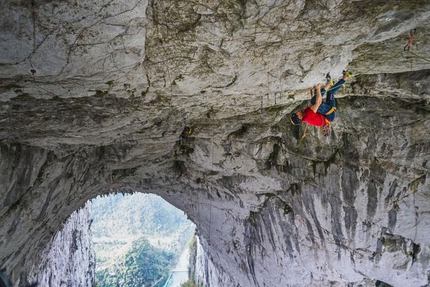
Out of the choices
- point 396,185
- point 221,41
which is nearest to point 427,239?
point 396,185

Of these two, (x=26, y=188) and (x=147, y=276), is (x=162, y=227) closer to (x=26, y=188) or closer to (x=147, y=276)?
(x=147, y=276)

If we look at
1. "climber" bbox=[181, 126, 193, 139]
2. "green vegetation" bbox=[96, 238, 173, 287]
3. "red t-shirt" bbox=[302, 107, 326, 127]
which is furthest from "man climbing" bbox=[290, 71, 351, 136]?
"green vegetation" bbox=[96, 238, 173, 287]

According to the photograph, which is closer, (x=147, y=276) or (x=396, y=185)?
(x=396, y=185)

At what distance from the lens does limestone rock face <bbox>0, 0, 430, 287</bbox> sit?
359cm

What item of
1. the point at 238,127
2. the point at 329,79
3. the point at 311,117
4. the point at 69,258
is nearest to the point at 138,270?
the point at 69,258

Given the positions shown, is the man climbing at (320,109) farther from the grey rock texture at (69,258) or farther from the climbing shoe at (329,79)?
the grey rock texture at (69,258)

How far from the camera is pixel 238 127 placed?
7555 millimetres

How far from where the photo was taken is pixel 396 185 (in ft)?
22.7

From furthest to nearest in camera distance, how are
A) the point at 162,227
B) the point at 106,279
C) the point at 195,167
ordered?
the point at 162,227 < the point at 106,279 < the point at 195,167

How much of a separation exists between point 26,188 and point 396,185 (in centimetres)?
821

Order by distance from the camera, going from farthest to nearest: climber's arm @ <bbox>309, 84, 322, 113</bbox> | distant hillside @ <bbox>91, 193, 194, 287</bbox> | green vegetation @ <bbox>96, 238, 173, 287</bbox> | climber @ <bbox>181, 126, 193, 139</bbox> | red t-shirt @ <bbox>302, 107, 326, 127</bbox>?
1. distant hillside @ <bbox>91, 193, 194, 287</bbox>
2. green vegetation @ <bbox>96, 238, 173, 287</bbox>
3. climber @ <bbox>181, 126, 193, 139</bbox>
4. red t-shirt @ <bbox>302, 107, 326, 127</bbox>
5. climber's arm @ <bbox>309, 84, 322, 113</bbox>

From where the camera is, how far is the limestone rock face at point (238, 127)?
3.59m

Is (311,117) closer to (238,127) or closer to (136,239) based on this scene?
(238,127)

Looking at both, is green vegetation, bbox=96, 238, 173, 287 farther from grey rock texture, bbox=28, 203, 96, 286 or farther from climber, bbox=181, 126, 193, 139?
climber, bbox=181, 126, 193, 139
